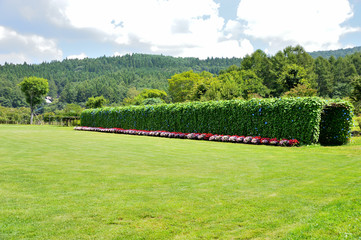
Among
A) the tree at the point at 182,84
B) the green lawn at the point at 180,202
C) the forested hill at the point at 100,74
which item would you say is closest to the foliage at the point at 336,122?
the green lawn at the point at 180,202

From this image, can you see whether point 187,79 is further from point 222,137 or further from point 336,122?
point 336,122

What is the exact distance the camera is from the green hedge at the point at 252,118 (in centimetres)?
1426

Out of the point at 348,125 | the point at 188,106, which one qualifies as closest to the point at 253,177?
the point at 348,125

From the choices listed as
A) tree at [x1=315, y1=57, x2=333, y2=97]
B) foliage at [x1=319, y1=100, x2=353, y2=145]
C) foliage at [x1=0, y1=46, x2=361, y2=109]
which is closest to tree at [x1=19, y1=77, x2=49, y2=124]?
foliage at [x1=0, y1=46, x2=361, y2=109]

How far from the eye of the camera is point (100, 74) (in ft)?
486

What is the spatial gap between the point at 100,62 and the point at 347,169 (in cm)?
17114

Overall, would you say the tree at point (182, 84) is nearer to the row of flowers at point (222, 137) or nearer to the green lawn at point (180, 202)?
the row of flowers at point (222, 137)

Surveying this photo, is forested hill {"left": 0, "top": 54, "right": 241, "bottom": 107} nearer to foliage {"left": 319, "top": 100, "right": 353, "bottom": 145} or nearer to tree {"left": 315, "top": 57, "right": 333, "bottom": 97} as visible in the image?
tree {"left": 315, "top": 57, "right": 333, "bottom": 97}

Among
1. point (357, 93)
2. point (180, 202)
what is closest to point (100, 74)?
point (357, 93)

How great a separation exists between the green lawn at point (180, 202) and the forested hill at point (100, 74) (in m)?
98.5

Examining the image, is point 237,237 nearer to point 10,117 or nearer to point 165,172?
point 165,172

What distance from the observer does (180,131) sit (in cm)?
2267

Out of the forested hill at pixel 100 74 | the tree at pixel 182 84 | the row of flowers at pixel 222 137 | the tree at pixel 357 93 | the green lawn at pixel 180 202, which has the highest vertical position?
the forested hill at pixel 100 74

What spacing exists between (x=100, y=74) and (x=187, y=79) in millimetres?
90014
